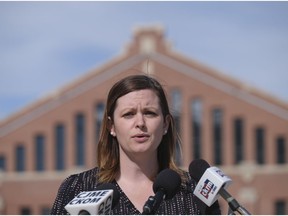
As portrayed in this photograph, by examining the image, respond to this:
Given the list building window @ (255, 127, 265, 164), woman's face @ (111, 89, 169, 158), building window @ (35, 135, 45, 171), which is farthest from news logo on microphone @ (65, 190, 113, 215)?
building window @ (35, 135, 45, 171)

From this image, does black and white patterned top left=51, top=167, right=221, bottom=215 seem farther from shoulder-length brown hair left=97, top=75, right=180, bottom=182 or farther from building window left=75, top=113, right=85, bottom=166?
building window left=75, top=113, right=85, bottom=166

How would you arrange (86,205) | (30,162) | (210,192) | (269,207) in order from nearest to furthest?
(86,205) → (210,192) → (269,207) → (30,162)

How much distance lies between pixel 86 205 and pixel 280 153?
3451cm

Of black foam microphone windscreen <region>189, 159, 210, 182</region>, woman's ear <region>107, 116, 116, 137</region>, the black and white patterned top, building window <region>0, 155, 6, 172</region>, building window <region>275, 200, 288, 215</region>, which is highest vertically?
woman's ear <region>107, 116, 116, 137</region>

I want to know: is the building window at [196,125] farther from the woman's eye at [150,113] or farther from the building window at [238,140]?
the woman's eye at [150,113]

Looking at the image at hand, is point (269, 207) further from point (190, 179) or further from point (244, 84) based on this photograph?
point (190, 179)

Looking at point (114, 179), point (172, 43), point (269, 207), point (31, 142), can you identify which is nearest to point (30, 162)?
point (31, 142)

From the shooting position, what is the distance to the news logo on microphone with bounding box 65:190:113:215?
2.38 meters

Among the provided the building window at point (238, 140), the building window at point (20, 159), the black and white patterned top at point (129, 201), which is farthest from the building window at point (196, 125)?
the black and white patterned top at point (129, 201)

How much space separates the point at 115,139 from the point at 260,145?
33.9m

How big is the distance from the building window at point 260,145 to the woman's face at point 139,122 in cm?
3396

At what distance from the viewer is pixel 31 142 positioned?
38.2 metres

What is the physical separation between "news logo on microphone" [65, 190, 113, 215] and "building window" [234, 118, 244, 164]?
34.6 metres

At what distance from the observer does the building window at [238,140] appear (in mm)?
36875
